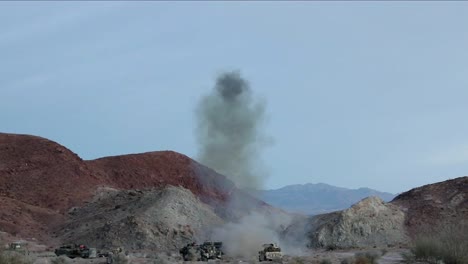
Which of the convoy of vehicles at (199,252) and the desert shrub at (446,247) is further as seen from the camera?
the convoy of vehicles at (199,252)

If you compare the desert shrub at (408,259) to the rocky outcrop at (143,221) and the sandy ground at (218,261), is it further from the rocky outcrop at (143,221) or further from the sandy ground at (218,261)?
the rocky outcrop at (143,221)

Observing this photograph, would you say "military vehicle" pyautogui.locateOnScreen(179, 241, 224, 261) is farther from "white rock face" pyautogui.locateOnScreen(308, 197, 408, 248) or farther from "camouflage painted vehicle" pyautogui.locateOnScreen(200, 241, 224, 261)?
"white rock face" pyautogui.locateOnScreen(308, 197, 408, 248)

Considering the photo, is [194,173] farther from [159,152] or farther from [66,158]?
[66,158]

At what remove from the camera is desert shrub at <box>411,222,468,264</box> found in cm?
3606

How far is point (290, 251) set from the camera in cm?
5647

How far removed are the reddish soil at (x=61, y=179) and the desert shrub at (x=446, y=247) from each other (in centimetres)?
2343

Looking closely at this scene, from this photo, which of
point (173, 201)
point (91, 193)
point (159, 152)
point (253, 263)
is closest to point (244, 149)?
point (173, 201)

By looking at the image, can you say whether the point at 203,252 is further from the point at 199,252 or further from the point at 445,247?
the point at 445,247

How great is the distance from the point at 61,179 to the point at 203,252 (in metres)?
39.2

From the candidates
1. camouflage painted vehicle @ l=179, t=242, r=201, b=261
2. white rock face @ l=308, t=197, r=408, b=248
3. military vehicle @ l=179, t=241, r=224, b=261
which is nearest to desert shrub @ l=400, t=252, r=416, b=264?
military vehicle @ l=179, t=241, r=224, b=261

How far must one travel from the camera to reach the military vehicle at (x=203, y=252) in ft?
152

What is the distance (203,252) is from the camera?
4700 cm

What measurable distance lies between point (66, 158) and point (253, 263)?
1960 inches

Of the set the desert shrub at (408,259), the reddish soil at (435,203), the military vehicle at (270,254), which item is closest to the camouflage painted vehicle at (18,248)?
the military vehicle at (270,254)
